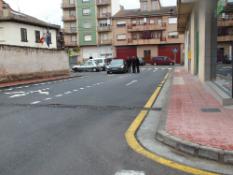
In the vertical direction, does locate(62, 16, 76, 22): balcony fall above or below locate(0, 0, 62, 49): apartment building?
above

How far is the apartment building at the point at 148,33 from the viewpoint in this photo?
193 feet

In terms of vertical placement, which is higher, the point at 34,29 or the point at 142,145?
the point at 34,29

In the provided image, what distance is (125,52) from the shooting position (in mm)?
62500

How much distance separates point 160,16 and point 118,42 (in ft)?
34.3

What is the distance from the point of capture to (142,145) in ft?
17.2

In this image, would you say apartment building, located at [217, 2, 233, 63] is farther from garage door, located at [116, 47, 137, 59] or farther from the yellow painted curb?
garage door, located at [116, 47, 137, 59]

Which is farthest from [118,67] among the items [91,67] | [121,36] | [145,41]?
[121,36]

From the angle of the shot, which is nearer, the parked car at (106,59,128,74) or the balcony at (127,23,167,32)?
the parked car at (106,59,128,74)

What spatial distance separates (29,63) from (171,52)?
133 ft

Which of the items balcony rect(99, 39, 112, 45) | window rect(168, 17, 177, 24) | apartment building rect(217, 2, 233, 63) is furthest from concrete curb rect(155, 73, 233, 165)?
balcony rect(99, 39, 112, 45)

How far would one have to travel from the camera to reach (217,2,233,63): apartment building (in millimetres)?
8762

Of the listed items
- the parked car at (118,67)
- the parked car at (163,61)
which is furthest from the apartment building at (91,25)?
the parked car at (118,67)

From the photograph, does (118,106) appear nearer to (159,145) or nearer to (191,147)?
(159,145)

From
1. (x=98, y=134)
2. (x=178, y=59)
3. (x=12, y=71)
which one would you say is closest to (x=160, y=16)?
(x=178, y=59)
